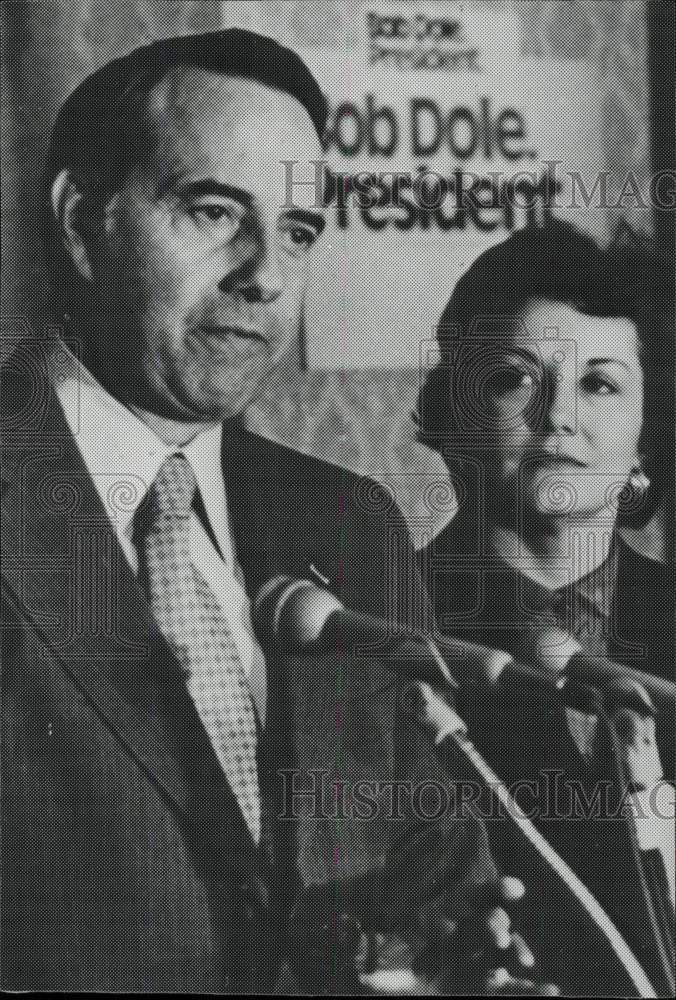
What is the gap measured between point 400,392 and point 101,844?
1.23 m

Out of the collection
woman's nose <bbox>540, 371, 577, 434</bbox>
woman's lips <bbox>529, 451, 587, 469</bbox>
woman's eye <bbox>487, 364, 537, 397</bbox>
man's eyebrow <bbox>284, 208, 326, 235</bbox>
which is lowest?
woman's lips <bbox>529, 451, 587, 469</bbox>

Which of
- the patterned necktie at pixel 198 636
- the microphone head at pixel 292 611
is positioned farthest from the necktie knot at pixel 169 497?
the microphone head at pixel 292 611

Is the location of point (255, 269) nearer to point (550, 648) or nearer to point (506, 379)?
point (506, 379)

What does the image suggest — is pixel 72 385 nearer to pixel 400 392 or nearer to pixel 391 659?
pixel 400 392

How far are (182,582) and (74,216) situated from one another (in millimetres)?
885

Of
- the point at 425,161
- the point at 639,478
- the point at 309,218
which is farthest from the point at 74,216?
the point at 639,478

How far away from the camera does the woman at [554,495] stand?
2.70 meters

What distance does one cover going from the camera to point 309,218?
2723mm

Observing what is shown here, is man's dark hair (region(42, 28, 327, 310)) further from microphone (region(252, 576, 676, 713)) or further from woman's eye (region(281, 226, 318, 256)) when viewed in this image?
microphone (region(252, 576, 676, 713))

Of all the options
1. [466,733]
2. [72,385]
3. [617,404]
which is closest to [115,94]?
[72,385]

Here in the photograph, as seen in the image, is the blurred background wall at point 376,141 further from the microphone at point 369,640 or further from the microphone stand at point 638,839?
the microphone stand at point 638,839

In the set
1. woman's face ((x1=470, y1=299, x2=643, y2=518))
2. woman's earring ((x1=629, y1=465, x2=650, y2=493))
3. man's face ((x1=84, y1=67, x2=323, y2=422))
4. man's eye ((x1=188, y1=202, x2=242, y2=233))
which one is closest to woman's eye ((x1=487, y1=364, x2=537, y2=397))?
woman's face ((x1=470, y1=299, x2=643, y2=518))

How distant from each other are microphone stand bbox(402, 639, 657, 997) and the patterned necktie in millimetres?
384

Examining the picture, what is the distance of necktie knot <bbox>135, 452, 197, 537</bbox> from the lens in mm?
2705
